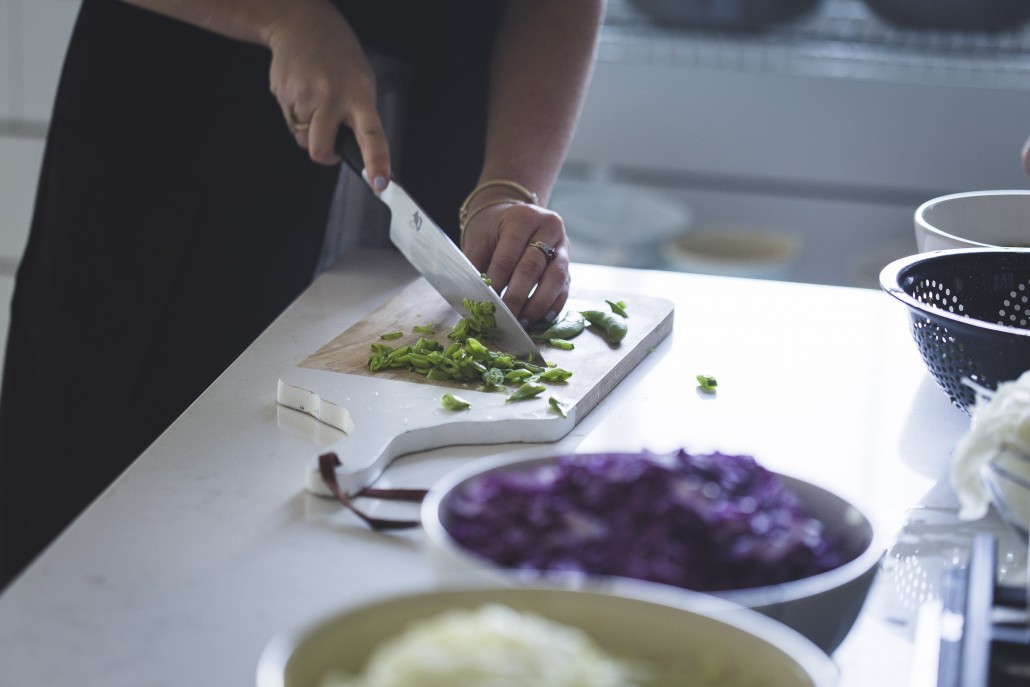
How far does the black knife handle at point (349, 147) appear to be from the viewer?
1280mm

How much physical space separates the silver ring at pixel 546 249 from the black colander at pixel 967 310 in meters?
0.37

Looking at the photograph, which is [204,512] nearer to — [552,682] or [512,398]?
[512,398]

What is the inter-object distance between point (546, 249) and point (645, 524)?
0.70 metres

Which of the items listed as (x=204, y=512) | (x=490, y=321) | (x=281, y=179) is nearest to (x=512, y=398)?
(x=490, y=321)

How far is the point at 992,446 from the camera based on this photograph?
2.44 feet

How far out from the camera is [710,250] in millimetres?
2789

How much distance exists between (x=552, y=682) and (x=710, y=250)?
7.93 feet

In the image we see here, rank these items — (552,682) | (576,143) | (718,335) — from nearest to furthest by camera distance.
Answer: (552,682), (718,335), (576,143)

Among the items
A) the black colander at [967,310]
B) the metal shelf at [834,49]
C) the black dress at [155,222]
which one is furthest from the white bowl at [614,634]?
the metal shelf at [834,49]

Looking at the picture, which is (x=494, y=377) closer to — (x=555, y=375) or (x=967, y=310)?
(x=555, y=375)

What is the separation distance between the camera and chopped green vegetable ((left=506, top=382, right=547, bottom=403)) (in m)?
1.04

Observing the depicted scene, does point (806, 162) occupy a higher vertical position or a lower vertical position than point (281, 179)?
lower

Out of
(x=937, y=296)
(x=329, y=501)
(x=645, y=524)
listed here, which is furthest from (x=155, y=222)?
(x=645, y=524)

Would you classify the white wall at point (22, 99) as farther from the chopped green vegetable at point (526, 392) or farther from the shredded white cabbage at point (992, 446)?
the shredded white cabbage at point (992, 446)
